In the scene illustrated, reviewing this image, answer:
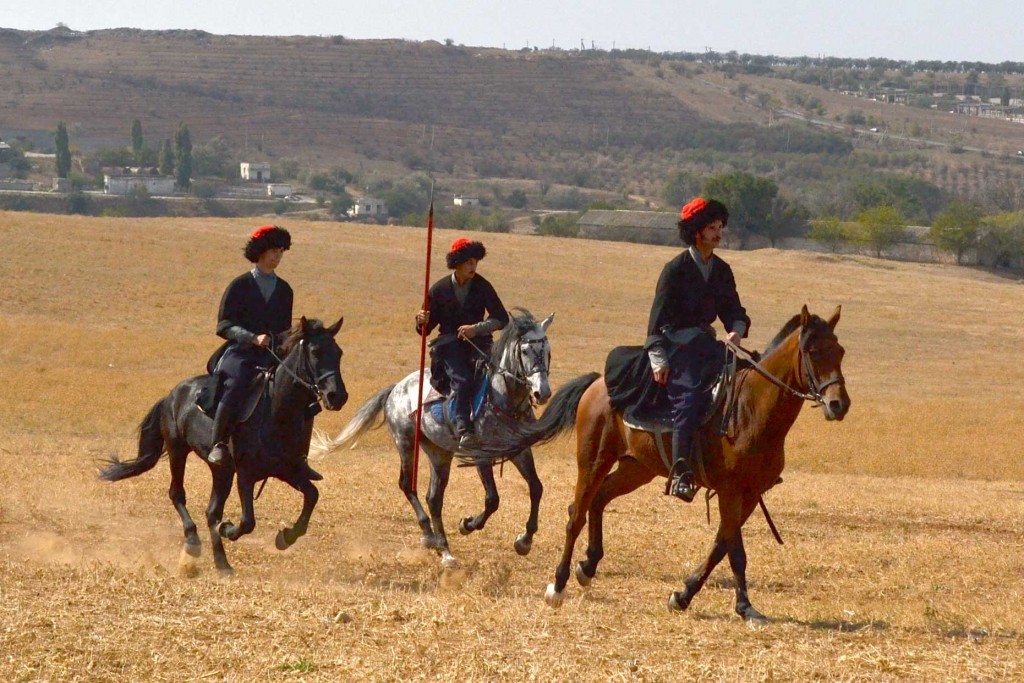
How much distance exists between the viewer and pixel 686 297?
35.9 ft

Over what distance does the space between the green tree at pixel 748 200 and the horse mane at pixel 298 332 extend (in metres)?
85.0

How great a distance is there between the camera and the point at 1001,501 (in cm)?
1958

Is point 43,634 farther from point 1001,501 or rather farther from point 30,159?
point 30,159

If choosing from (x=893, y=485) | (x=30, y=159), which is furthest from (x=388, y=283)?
(x=30, y=159)

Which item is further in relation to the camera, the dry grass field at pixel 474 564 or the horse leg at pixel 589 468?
the horse leg at pixel 589 468

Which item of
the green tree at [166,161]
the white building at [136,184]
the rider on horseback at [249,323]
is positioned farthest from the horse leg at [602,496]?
the green tree at [166,161]

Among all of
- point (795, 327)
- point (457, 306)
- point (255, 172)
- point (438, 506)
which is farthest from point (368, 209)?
point (795, 327)

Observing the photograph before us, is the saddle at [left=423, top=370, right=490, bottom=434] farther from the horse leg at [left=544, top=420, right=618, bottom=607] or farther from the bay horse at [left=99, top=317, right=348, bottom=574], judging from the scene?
the horse leg at [left=544, top=420, right=618, bottom=607]

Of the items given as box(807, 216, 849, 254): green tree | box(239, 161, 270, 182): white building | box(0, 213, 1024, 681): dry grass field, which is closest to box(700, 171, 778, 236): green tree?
box(807, 216, 849, 254): green tree

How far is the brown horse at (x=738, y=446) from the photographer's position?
9977 millimetres

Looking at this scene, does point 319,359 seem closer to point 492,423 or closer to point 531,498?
point 492,423

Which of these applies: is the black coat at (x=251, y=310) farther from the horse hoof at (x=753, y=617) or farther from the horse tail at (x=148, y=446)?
the horse hoof at (x=753, y=617)

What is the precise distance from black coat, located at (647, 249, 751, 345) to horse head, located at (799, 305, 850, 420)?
3.12ft

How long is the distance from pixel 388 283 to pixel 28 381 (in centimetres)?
2381
